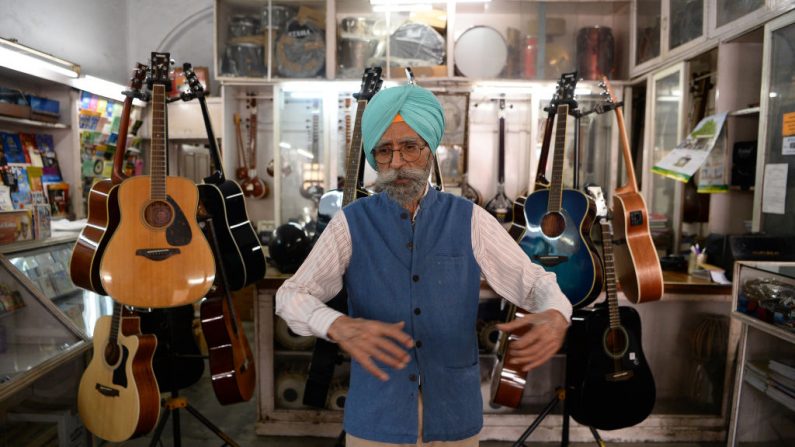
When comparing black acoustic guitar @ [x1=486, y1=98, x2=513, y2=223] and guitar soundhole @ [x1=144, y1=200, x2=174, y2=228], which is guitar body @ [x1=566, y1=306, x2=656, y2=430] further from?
black acoustic guitar @ [x1=486, y1=98, x2=513, y2=223]

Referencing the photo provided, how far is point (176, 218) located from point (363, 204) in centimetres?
100

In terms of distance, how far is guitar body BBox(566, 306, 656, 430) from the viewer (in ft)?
7.32

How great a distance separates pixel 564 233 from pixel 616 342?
0.63 metres

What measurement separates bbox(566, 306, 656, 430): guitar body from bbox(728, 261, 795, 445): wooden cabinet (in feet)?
1.23

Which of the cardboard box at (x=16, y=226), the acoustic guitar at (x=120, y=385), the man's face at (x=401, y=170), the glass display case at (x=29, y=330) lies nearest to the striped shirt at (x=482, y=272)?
the man's face at (x=401, y=170)

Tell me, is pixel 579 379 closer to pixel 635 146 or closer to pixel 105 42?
pixel 635 146

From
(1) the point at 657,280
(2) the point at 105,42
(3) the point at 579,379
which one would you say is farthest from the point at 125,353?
(2) the point at 105,42

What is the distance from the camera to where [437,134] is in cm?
131

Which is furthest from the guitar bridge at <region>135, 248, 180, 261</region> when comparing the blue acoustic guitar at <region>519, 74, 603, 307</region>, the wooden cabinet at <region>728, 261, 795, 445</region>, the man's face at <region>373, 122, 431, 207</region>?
the wooden cabinet at <region>728, 261, 795, 445</region>

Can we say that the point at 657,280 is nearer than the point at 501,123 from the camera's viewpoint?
Yes

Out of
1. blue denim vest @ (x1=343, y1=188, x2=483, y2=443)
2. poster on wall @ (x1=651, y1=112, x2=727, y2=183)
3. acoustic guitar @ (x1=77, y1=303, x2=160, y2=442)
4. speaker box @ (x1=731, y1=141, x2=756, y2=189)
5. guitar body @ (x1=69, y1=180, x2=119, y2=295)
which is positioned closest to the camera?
blue denim vest @ (x1=343, y1=188, x2=483, y2=443)

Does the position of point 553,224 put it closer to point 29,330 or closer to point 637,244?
point 637,244

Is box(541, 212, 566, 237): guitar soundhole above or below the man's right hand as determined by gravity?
above

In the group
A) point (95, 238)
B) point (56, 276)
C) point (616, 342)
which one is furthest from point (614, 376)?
point (56, 276)
